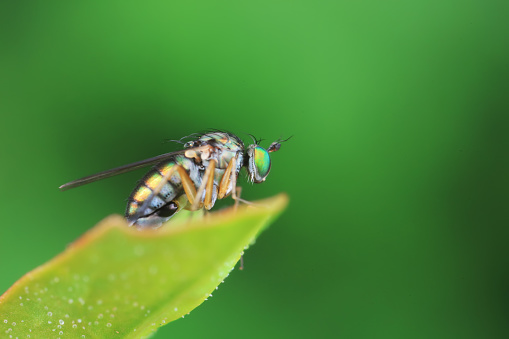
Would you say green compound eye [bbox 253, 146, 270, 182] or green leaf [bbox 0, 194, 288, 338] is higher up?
green leaf [bbox 0, 194, 288, 338]

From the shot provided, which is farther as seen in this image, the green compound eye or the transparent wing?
the green compound eye

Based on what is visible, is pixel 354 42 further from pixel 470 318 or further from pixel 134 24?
pixel 470 318

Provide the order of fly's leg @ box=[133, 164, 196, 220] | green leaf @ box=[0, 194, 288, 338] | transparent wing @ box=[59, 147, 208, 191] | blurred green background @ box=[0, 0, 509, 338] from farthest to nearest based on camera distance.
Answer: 1. blurred green background @ box=[0, 0, 509, 338]
2. fly's leg @ box=[133, 164, 196, 220]
3. transparent wing @ box=[59, 147, 208, 191]
4. green leaf @ box=[0, 194, 288, 338]

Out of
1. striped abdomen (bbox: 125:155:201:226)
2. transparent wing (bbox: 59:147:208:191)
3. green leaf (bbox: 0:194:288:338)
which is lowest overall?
striped abdomen (bbox: 125:155:201:226)

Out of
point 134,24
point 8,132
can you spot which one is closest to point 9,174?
point 8,132

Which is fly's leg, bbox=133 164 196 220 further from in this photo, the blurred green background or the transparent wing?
→ the blurred green background

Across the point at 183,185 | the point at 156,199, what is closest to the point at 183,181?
the point at 183,185

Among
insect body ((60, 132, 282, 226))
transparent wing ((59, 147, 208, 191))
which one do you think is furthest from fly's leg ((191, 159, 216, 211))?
transparent wing ((59, 147, 208, 191))

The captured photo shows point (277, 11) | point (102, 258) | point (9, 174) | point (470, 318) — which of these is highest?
point (277, 11)
